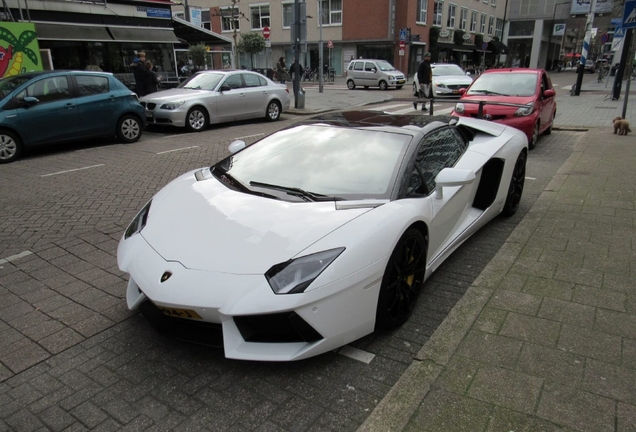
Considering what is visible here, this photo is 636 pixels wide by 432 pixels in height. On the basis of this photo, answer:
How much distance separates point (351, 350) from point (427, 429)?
0.79 meters

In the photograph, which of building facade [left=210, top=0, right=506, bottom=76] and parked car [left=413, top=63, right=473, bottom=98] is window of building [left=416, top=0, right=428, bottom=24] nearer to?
building facade [left=210, top=0, right=506, bottom=76]

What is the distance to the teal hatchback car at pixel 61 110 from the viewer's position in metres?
8.44

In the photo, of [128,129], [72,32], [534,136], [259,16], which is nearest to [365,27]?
[259,16]

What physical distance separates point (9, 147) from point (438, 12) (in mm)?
44931

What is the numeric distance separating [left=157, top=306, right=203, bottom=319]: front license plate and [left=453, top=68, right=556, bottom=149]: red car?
755 centimetres

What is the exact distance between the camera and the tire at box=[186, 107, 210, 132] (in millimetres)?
11875

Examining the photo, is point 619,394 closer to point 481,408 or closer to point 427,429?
point 481,408

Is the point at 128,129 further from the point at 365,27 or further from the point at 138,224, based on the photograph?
the point at 365,27

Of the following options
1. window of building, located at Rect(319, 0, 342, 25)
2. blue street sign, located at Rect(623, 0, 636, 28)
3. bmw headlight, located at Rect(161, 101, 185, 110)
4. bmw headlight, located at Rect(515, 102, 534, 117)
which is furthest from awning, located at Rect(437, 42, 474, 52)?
bmw headlight, located at Rect(515, 102, 534, 117)

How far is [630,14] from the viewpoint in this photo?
430 inches

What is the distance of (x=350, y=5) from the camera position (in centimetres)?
4209

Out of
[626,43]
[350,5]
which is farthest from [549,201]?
[350,5]

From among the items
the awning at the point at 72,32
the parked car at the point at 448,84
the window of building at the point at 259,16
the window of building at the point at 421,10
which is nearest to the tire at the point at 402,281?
the awning at the point at 72,32

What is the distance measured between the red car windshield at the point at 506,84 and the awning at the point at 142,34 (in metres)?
13.1
